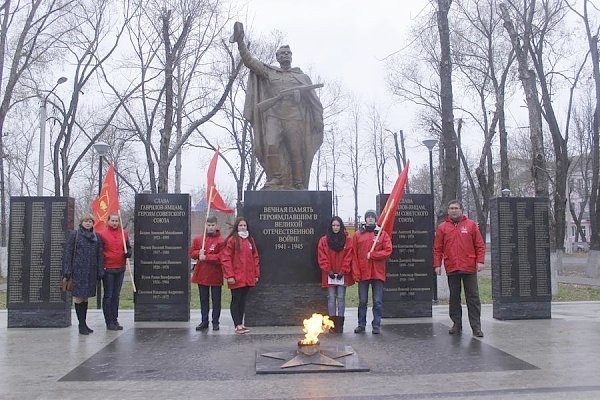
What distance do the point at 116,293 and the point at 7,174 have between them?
47555mm

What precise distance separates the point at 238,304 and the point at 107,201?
12.0ft

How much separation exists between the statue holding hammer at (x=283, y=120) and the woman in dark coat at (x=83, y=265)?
2903 millimetres

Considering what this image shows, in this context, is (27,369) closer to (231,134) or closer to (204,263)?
(204,263)

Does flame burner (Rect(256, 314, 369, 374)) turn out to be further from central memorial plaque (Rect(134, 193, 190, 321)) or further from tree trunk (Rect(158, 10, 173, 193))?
tree trunk (Rect(158, 10, 173, 193))

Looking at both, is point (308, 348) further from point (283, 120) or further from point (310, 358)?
point (283, 120)

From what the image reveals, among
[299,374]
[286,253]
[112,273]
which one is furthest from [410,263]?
[299,374]

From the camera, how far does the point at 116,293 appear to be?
395 inches

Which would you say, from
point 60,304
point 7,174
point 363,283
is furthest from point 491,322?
point 7,174

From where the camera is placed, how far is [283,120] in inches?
427

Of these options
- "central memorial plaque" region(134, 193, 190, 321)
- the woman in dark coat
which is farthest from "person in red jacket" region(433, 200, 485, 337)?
the woman in dark coat

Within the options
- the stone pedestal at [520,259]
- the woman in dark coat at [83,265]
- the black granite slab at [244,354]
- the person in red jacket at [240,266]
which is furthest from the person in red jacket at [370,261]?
the woman in dark coat at [83,265]

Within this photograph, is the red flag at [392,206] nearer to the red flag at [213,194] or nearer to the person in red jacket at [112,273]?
the red flag at [213,194]

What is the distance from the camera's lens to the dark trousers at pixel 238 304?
9547mm

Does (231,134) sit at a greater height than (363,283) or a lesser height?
greater
